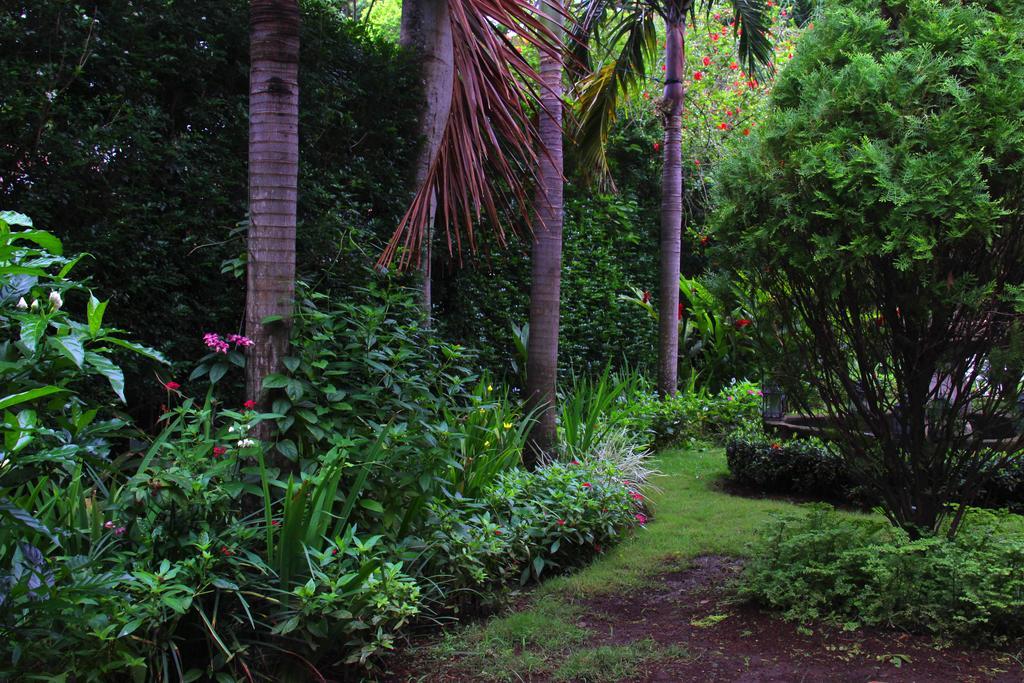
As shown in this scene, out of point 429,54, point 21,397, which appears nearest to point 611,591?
point 21,397

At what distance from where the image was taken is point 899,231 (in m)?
3.29

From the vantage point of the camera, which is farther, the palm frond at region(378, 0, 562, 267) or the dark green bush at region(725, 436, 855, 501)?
the dark green bush at region(725, 436, 855, 501)

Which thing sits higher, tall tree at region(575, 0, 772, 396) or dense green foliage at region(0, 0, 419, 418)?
tall tree at region(575, 0, 772, 396)

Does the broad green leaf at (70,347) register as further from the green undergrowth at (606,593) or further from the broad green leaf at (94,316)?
the green undergrowth at (606,593)

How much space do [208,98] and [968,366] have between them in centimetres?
449

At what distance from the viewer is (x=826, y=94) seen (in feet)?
12.0

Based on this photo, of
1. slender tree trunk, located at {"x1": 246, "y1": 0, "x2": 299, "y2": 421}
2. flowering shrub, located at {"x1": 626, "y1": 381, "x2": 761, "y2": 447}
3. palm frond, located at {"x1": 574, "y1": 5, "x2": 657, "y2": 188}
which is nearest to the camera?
slender tree trunk, located at {"x1": 246, "y1": 0, "x2": 299, "y2": 421}

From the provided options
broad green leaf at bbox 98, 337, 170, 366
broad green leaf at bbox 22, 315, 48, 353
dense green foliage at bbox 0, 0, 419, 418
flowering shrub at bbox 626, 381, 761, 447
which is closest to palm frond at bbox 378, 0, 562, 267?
dense green foliage at bbox 0, 0, 419, 418

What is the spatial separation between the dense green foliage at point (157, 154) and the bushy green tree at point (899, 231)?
237cm

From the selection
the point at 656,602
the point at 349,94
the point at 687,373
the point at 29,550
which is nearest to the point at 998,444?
the point at 656,602

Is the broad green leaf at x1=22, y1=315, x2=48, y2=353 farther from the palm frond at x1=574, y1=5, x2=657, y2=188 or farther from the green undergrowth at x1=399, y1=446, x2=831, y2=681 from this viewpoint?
the palm frond at x1=574, y1=5, x2=657, y2=188

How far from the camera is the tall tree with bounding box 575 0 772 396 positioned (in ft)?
29.6

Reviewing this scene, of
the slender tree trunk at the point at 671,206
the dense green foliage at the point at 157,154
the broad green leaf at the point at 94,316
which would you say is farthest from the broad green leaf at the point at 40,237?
the slender tree trunk at the point at 671,206

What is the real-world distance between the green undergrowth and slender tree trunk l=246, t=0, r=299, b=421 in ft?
4.96
